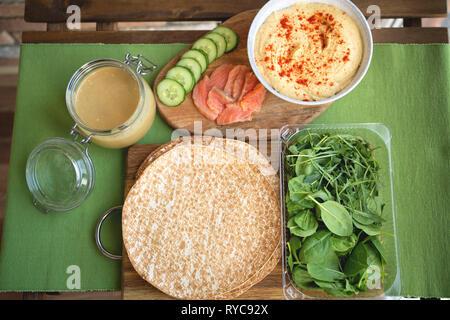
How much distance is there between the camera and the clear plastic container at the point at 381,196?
1.58m

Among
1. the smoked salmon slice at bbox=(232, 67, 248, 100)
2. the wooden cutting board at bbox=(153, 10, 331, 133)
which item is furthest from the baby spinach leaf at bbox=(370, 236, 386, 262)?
the smoked salmon slice at bbox=(232, 67, 248, 100)

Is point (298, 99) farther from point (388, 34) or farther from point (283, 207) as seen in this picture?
point (388, 34)

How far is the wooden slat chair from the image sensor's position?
1.90 metres

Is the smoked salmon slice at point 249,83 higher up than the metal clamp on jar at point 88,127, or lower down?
higher up

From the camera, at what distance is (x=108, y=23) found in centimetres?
199

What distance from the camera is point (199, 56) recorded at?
1775mm

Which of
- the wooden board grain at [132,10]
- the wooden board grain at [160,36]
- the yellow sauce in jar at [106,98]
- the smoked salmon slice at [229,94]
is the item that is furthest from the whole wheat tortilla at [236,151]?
the wooden board grain at [132,10]

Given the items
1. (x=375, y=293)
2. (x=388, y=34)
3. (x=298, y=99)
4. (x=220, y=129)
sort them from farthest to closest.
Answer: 1. (x=388, y=34)
2. (x=220, y=129)
3. (x=298, y=99)
4. (x=375, y=293)

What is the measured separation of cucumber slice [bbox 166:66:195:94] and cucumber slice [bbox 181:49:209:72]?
0.07 metres

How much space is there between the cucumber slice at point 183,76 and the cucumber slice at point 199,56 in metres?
0.07

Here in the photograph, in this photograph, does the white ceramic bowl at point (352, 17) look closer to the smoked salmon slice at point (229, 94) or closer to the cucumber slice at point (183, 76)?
the smoked salmon slice at point (229, 94)

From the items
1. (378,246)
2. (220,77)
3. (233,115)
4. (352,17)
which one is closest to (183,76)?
(220,77)
